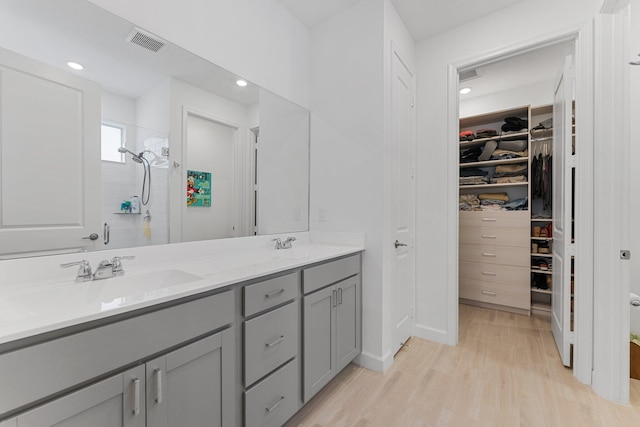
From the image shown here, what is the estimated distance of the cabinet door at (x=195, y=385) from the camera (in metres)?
0.91

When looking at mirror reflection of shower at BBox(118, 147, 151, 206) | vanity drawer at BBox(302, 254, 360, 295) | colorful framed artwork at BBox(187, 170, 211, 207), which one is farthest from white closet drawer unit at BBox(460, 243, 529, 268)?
mirror reflection of shower at BBox(118, 147, 151, 206)

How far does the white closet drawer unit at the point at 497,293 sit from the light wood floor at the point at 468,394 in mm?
671

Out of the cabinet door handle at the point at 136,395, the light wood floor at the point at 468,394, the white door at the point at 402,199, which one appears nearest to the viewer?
the cabinet door handle at the point at 136,395

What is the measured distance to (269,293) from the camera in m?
1.31

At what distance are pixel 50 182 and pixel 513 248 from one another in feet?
12.4

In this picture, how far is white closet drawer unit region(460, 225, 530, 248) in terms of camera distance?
302cm

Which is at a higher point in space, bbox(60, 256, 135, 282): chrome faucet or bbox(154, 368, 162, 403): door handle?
bbox(60, 256, 135, 282): chrome faucet

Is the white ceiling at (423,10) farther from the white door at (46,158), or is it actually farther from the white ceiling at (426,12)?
the white door at (46,158)

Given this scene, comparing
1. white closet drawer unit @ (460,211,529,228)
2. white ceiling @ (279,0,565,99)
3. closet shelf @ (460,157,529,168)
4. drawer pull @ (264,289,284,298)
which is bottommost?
drawer pull @ (264,289,284,298)

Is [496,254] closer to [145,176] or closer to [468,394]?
[468,394]

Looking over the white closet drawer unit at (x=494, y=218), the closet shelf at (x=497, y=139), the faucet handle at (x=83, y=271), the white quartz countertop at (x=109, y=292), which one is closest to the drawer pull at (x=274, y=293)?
the white quartz countertop at (x=109, y=292)

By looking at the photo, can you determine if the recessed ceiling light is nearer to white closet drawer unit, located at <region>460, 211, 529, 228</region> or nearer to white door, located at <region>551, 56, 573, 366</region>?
white door, located at <region>551, 56, 573, 366</region>

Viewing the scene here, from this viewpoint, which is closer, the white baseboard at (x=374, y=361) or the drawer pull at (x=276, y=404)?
the drawer pull at (x=276, y=404)

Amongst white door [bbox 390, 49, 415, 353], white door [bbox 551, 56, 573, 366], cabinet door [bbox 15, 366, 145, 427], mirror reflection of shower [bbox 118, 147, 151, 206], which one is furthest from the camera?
white door [bbox 390, 49, 415, 353]
